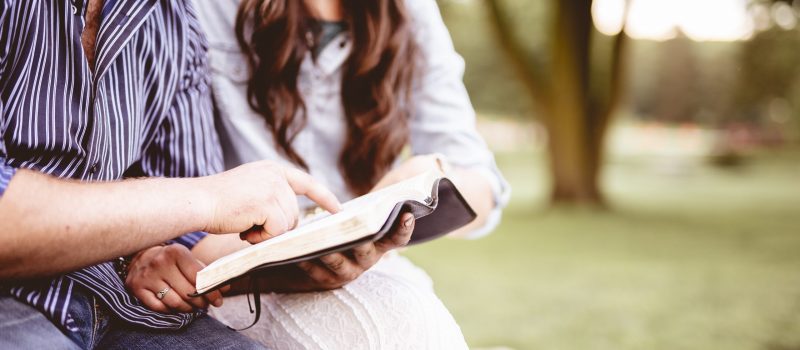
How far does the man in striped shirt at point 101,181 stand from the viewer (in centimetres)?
97

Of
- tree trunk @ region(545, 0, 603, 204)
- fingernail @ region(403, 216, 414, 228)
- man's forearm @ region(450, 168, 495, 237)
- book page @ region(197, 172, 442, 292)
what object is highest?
book page @ region(197, 172, 442, 292)

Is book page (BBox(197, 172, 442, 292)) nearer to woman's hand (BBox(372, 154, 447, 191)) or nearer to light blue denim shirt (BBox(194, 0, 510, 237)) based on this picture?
woman's hand (BBox(372, 154, 447, 191))

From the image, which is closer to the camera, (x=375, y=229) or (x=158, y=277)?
(x=375, y=229)

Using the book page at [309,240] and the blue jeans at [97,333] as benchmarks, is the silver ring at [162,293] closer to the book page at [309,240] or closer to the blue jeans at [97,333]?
the blue jeans at [97,333]

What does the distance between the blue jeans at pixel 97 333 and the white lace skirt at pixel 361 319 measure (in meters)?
0.10

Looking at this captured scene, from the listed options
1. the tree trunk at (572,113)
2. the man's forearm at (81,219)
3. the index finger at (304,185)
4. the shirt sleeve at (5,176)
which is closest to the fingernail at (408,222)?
the index finger at (304,185)

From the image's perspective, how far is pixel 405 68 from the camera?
1868mm

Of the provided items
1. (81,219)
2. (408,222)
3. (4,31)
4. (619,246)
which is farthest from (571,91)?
(81,219)

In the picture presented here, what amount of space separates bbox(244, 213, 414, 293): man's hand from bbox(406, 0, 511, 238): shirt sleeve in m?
0.63

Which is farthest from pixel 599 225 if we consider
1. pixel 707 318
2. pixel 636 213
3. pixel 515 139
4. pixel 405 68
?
pixel 515 139

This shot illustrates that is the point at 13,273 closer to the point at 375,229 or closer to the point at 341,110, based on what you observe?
the point at 375,229

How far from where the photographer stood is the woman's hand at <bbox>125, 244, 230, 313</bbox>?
128 centimetres

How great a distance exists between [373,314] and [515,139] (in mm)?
34922

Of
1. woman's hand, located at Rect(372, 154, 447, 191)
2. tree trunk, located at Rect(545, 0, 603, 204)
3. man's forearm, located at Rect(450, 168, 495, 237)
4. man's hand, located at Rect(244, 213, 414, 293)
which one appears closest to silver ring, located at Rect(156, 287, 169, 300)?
man's hand, located at Rect(244, 213, 414, 293)
